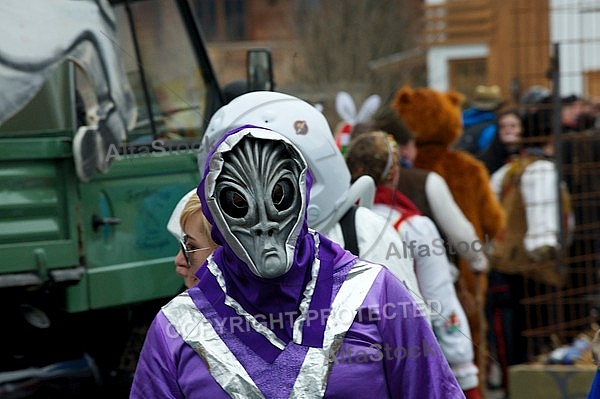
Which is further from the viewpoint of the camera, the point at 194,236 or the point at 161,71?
the point at 161,71

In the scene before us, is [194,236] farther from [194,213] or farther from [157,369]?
[157,369]

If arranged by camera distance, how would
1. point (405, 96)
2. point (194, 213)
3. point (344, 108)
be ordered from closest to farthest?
1. point (194, 213)
2. point (344, 108)
3. point (405, 96)

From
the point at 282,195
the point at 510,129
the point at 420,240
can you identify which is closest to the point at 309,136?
the point at 282,195

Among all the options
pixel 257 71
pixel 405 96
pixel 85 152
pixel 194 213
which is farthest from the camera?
pixel 405 96

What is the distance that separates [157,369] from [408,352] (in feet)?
1.71

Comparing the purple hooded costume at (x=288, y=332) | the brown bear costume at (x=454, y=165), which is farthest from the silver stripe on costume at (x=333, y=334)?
the brown bear costume at (x=454, y=165)

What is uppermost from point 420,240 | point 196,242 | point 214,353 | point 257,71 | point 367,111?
point 257,71

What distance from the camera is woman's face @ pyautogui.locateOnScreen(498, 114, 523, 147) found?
31.2 ft

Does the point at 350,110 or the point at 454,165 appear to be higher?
the point at 350,110

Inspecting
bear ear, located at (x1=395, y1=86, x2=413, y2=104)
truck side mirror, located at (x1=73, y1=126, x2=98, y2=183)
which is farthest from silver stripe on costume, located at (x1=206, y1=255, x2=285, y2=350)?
bear ear, located at (x1=395, y1=86, x2=413, y2=104)

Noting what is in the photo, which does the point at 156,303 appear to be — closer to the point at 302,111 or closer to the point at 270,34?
the point at 302,111

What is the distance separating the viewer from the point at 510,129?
959cm

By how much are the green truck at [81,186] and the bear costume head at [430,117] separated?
1.41 metres

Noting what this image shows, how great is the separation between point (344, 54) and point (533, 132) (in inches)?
859
